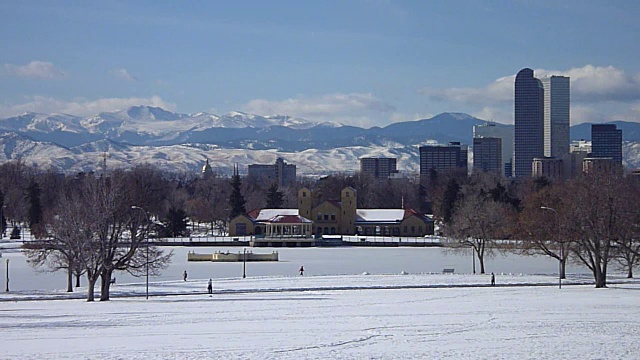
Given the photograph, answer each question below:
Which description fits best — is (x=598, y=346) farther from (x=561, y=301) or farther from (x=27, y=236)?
(x=27, y=236)

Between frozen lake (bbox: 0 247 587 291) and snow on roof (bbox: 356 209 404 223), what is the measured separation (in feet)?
105

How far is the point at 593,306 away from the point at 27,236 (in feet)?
308

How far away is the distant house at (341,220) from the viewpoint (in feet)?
420

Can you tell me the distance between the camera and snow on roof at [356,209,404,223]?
13325 cm

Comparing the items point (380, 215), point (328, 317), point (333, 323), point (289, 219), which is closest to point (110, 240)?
point (328, 317)

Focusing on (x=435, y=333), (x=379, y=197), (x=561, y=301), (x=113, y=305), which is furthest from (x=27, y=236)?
(x=435, y=333)

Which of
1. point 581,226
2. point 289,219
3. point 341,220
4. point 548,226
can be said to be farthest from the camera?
point 341,220

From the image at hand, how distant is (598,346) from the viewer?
2917cm

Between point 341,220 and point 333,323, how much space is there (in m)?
96.9

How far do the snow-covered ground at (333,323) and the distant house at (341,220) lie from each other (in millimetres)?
69286

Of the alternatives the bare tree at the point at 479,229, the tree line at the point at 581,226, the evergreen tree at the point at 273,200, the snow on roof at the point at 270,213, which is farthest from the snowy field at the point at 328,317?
the evergreen tree at the point at 273,200

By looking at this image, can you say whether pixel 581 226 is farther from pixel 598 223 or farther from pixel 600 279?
pixel 600 279

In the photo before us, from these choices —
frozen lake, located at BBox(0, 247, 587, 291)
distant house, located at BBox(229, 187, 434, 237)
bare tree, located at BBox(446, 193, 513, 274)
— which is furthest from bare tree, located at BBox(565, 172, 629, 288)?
distant house, located at BBox(229, 187, 434, 237)

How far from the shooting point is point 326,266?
7875cm
